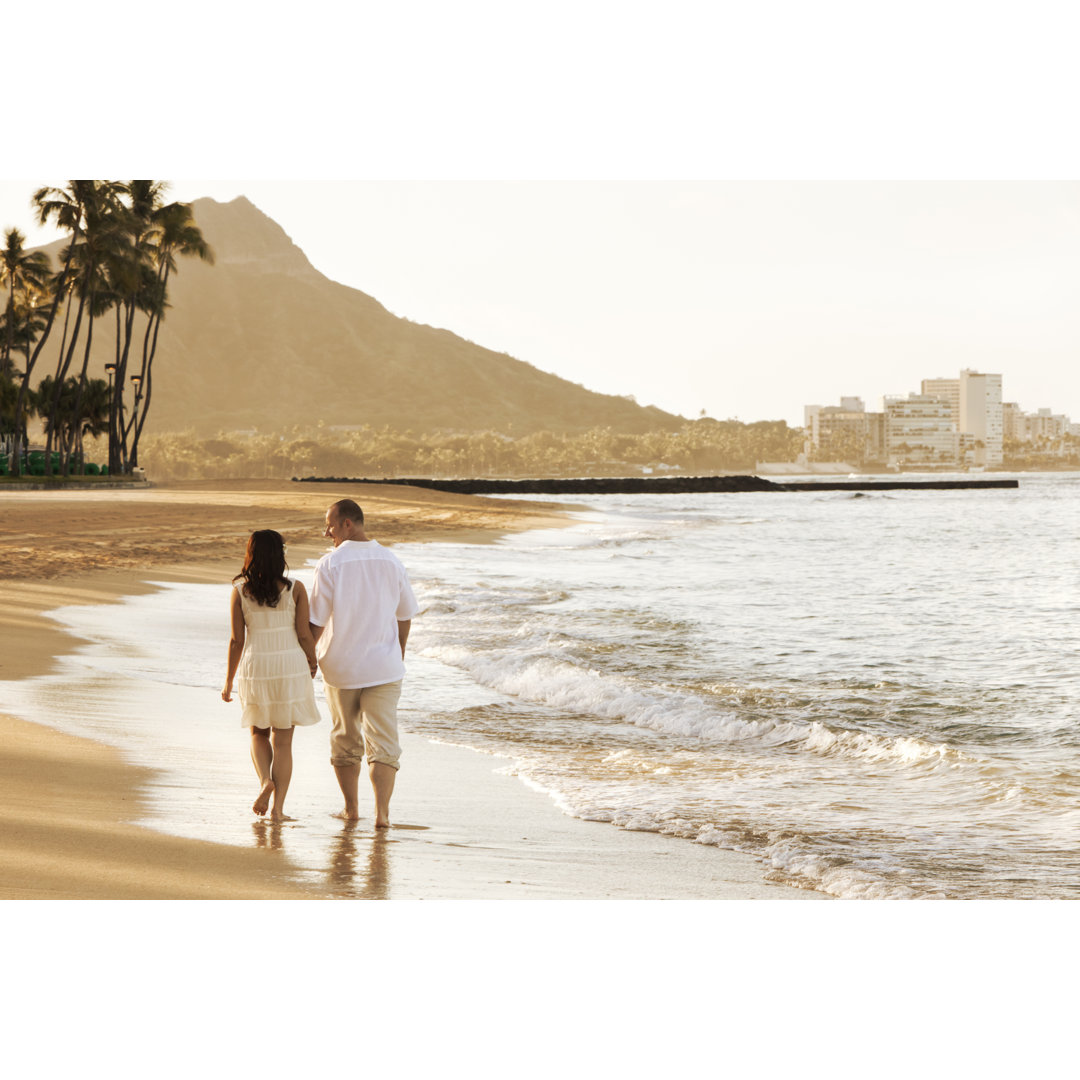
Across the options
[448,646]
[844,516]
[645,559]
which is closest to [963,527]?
[844,516]

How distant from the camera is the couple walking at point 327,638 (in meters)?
5.25

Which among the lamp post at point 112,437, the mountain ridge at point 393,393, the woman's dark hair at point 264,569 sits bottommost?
the woman's dark hair at point 264,569

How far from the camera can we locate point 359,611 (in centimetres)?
528

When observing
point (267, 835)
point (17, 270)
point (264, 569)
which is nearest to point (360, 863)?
point (267, 835)

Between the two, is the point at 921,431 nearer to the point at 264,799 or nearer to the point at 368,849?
the point at 264,799

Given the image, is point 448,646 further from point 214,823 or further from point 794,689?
point 214,823

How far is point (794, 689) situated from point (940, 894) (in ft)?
18.7

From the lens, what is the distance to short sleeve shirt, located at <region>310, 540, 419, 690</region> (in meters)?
5.26

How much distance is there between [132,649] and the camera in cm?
1074

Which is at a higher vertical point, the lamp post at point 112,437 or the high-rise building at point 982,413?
the high-rise building at point 982,413

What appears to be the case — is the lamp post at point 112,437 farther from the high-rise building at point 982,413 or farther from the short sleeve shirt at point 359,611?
the short sleeve shirt at point 359,611

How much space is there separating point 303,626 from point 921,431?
402 ft

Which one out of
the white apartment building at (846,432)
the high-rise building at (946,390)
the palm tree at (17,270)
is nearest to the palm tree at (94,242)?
the palm tree at (17,270)

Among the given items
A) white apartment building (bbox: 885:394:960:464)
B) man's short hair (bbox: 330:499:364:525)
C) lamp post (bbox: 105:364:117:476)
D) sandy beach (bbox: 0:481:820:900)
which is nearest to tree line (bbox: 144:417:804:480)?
white apartment building (bbox: 885:394:960:464)
